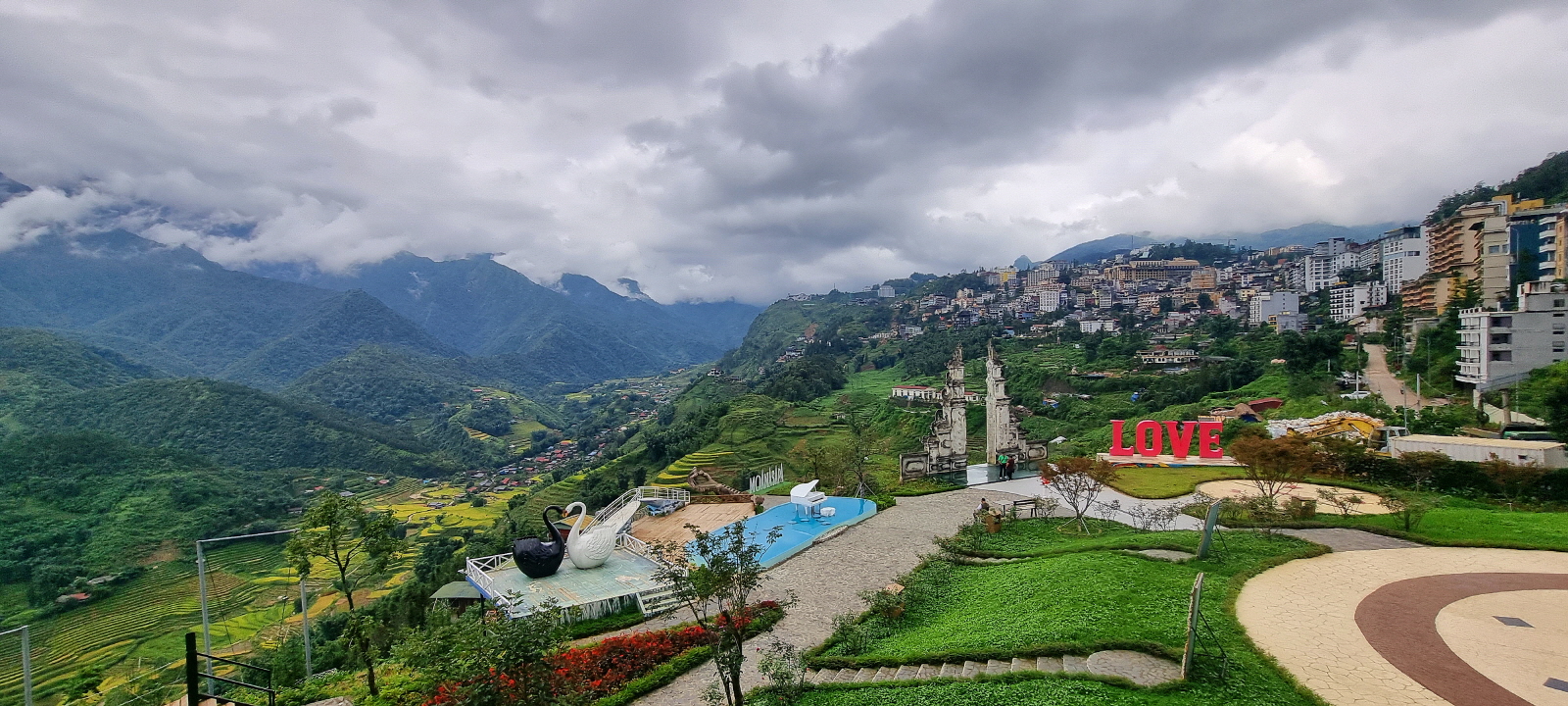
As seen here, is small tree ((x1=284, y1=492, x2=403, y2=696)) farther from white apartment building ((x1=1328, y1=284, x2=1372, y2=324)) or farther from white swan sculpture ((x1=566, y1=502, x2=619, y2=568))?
white apartment building ((x1=1328, y1=284, x2=1372, y2=324))

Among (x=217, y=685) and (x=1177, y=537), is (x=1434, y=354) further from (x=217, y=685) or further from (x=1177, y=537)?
(x=217, y=685)

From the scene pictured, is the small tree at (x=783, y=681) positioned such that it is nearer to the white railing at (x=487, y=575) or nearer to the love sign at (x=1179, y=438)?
the white railing at (x=487, y=575)

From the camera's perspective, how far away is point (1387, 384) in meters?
34.9

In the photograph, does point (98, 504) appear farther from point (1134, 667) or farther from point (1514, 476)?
point (1514, 476)

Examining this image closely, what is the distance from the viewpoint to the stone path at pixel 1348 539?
1235cm

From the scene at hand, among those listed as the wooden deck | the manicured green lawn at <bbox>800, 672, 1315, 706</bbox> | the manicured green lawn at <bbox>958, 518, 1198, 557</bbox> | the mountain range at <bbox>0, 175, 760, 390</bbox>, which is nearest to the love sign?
the manicured green lawn at <bbox>958, 518, 1198, 557</bbox>

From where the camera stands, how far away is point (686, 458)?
1658 inches

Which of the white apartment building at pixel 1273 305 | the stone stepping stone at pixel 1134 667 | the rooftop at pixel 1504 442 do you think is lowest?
the stone stepping stone at pixel 1134 667

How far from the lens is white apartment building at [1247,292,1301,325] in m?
70.8

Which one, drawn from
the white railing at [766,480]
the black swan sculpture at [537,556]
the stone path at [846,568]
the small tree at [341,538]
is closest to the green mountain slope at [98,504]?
the black swan sculpture at [537,556]

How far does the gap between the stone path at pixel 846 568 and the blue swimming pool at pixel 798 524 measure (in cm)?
47

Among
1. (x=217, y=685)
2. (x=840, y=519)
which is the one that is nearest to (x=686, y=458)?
(x=840, y=519)

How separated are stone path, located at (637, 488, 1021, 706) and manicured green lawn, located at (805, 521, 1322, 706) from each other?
1095mm

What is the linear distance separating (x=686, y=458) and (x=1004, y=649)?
34846 millimetres
